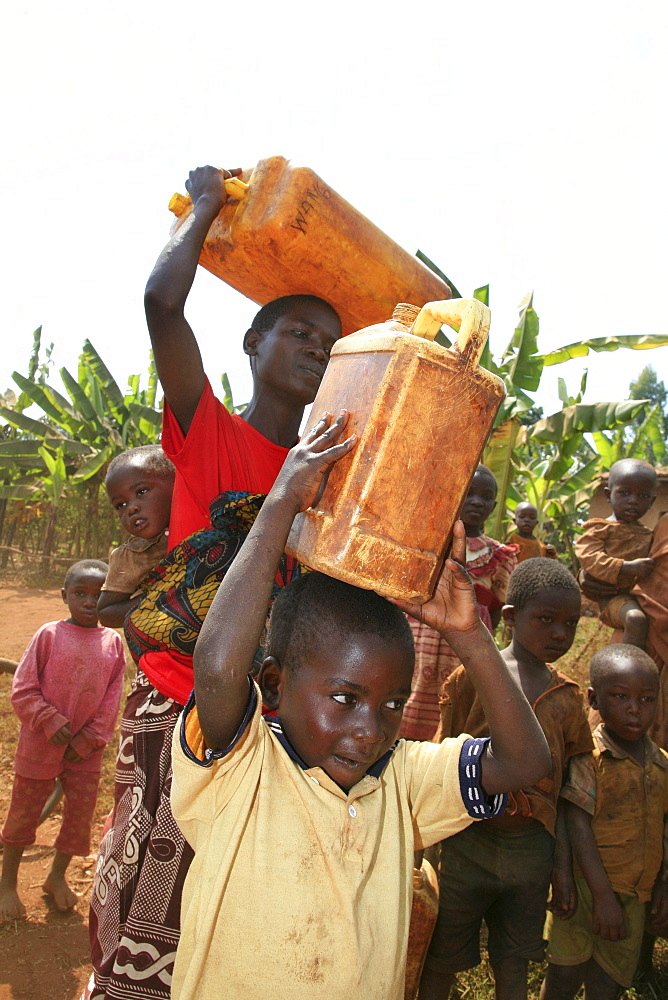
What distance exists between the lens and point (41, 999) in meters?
2.70

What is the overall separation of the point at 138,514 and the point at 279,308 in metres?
1.06

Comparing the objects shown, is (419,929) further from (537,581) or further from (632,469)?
(632,469)

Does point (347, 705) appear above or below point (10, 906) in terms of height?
above

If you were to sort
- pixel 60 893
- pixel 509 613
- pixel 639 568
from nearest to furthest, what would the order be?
pixel 509 613
pixel 60 893
pixel 639 568

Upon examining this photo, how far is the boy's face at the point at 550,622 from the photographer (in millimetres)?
2588

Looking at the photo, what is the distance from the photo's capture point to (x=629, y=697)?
265 centimetres

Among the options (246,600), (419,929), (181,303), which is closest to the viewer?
(246,600)

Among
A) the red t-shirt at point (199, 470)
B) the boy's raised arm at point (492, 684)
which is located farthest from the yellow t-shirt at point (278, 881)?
the red t-shirt at point (199, 470)

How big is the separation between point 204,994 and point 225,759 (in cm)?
43

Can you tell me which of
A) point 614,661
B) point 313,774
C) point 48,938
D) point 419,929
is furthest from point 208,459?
point 48,938

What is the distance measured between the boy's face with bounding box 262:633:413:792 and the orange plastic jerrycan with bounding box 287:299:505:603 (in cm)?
19

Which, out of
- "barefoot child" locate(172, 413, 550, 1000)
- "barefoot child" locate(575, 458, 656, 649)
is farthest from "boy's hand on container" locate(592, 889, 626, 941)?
"barefoot child" locate(575, 458, 656, 649)

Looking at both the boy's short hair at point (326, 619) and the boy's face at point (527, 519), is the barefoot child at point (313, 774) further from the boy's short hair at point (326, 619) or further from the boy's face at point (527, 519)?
the boy's face at point (527, 519)

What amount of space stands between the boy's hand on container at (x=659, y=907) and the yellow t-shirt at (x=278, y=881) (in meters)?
1.59
